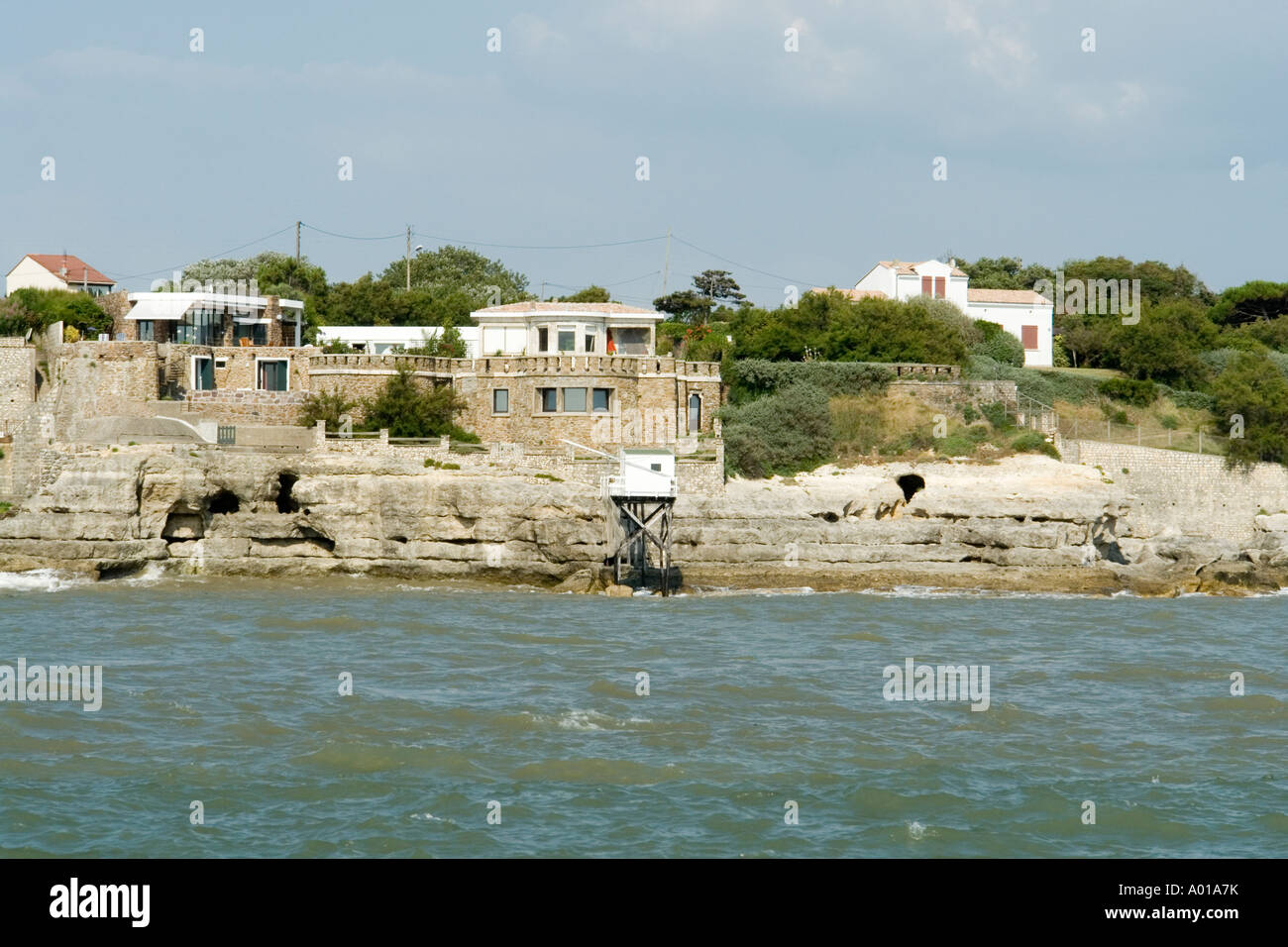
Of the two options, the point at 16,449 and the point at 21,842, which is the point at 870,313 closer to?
the point at 16,449

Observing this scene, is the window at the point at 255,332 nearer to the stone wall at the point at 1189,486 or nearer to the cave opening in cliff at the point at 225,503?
the cave opening in cliff at the point at 225,503

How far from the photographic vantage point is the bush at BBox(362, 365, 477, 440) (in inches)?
1624

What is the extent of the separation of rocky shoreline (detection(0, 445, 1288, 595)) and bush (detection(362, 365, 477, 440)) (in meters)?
3.43

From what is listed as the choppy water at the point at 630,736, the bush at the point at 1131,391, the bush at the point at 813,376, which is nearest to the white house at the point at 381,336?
the bush at the point at 813,376

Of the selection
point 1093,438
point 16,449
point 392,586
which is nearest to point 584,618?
point 392,586

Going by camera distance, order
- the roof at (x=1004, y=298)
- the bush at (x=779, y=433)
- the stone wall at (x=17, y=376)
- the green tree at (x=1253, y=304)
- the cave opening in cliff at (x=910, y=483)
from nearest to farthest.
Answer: the cave opening in cliff at (x=910, y=483)
the bush at (x=779, y=433)
the stone wall at (x=17, y=376)
the roof at (x=1004, y=298)
the green tree at (x=1253, y=304)

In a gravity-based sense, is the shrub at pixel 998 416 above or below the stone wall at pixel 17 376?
below

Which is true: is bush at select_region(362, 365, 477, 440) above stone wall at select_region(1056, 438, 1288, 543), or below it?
above

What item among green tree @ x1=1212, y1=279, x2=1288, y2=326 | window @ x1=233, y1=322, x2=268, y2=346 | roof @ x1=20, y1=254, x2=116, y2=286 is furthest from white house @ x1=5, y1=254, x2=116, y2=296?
green tree @ x1=1212, y1=279, x2=1288, y2=326

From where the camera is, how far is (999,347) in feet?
175

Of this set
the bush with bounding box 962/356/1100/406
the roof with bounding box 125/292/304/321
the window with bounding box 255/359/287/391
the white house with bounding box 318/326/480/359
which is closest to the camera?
the window with bounding box 255/359/287/391

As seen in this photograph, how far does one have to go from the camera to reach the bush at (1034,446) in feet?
142

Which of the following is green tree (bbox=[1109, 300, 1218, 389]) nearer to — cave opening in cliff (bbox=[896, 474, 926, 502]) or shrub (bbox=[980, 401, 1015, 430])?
shrub (bbox=[980, 401, 1015, 430])

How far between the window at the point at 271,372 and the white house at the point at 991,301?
2226cm
